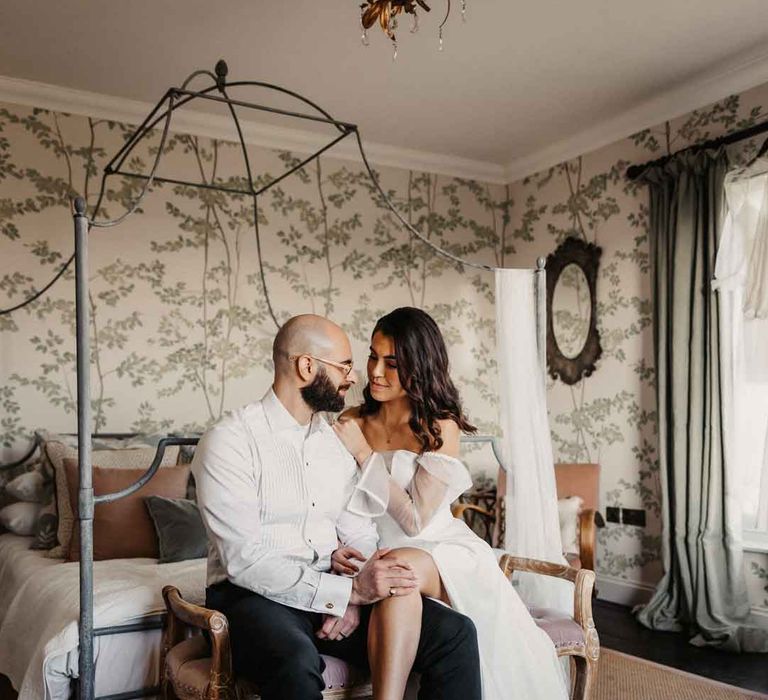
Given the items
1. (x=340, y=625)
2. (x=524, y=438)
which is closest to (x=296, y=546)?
(x=340, y=625)

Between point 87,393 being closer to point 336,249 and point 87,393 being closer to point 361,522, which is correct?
point 361,522

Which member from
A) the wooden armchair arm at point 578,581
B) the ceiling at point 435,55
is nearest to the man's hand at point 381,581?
the wooden armchair arm at point 578,581

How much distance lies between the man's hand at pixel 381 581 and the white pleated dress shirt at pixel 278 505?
0.03 meters

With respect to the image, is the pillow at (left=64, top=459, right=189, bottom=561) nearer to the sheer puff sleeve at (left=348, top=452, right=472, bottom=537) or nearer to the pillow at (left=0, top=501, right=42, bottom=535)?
the pillow at (left=0, top=501, right=42, bottom=535)

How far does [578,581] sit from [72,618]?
1430mm

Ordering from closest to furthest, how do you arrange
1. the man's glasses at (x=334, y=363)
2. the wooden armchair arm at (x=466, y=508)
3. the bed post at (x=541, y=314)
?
the man's glasses at (x=334, y=363) < the bed post at (x=541, y=314) < the wooden armchair arm at (x=466, y=508)

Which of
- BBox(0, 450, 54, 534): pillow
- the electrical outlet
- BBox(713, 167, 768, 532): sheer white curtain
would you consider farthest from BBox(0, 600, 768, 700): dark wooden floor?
BBox(0, 450, 54, 534): pillow

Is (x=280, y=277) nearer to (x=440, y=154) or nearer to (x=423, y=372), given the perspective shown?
(x=440, y=154)

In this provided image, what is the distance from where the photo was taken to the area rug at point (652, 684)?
123 inches

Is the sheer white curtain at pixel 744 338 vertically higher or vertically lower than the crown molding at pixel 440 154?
lower

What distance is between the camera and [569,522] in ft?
13.8

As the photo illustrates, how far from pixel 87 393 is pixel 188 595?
0.74 metres

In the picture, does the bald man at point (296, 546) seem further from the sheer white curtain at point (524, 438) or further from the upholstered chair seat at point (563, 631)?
the sheer white curtain at point (524, 438)

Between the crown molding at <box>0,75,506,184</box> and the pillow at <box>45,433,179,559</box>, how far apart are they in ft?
5.41
